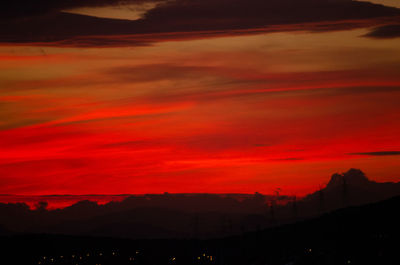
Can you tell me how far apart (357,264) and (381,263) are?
7.16 metres

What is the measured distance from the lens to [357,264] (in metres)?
199

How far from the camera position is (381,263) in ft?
646
